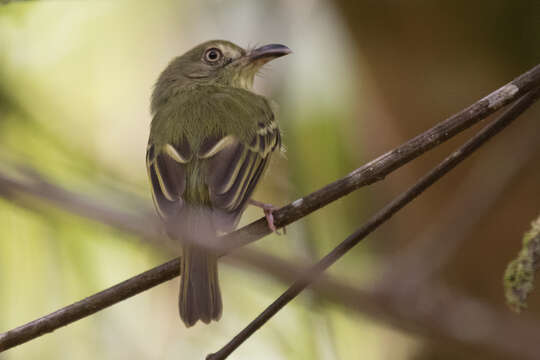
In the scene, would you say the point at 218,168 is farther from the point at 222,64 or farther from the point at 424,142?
the point at 222,64

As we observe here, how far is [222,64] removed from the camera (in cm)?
482

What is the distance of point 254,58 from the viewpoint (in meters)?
4.72

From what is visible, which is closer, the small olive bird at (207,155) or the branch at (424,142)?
the branch at (424,142)

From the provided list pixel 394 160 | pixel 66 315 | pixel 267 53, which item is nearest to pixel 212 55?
pixel 267 53

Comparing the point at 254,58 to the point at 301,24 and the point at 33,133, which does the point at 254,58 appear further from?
the point at 33,133

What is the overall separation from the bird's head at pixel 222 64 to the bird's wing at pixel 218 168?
977 mm

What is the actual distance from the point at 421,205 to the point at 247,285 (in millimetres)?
1379

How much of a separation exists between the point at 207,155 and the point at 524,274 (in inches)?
66.7

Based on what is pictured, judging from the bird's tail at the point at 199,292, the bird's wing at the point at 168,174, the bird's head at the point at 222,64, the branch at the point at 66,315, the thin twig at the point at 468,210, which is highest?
the bird's head at the point at 222,64

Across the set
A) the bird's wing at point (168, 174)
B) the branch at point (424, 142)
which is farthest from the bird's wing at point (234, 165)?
the branch at point (424, 142)

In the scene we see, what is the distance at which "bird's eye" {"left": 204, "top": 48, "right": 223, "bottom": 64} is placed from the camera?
4.84 metres

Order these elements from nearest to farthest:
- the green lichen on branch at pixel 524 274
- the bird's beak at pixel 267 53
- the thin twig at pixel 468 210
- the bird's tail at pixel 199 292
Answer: the green lichen on branch at pixel 524 274, the bird's tail at pixel 199 292, the thin twig at pixel 468 210, the bird's beak at pixel 267 53

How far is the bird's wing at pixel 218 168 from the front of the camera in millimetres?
3191

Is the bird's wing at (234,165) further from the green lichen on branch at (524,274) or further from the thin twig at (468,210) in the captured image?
the green lichen on branch at (524,274)
